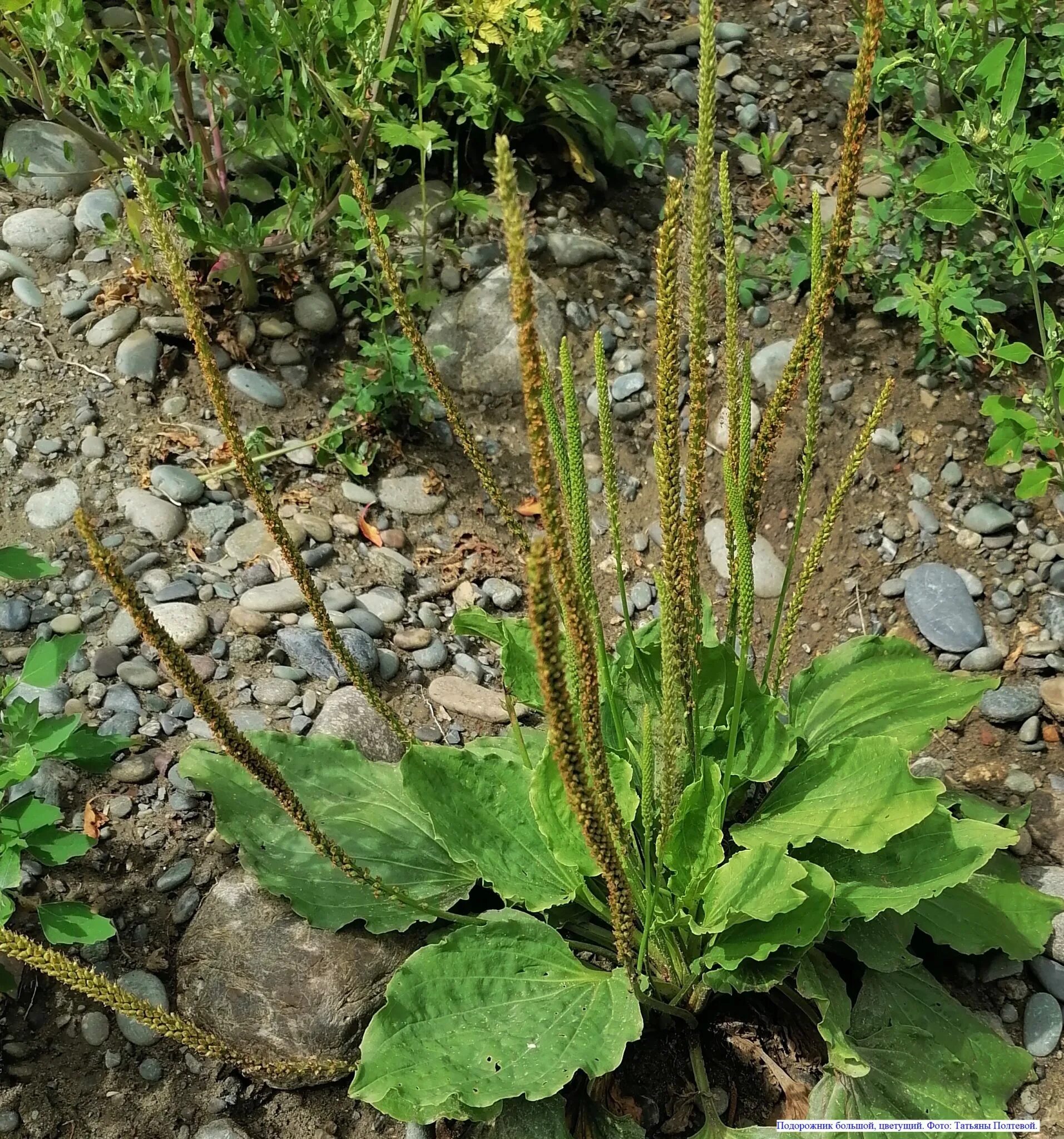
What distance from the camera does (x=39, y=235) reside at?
4160 mm

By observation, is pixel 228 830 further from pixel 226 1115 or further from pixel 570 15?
pixel 570 15

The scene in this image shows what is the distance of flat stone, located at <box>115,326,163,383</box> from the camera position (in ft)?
12.7

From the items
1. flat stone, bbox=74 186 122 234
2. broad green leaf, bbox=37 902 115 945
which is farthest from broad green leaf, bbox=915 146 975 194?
flat stone, bbox=74 186 122 234

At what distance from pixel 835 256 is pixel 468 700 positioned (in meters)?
1.97

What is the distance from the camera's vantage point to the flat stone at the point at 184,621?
320 centimetres

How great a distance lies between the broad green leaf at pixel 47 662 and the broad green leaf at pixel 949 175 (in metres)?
2.53

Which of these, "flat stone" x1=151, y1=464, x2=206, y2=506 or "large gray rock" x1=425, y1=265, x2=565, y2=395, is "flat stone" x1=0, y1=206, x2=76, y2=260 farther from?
"large gray rock" x1=425, y1=265, x2=565, y2=395

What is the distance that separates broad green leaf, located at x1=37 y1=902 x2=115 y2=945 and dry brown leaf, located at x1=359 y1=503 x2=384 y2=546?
1790 millimetres

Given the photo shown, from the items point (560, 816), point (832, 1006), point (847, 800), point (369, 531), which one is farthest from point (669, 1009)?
point (369, 531)

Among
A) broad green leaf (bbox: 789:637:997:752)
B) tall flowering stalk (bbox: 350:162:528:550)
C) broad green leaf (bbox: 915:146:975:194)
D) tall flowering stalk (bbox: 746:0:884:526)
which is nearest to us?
tall flowering stalk (bbox: 746:0:884:526)

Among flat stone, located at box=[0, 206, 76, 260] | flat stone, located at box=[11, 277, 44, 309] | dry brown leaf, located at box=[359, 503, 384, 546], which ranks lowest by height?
dry brown leaf, located at box=[359, 503, 384, 546]

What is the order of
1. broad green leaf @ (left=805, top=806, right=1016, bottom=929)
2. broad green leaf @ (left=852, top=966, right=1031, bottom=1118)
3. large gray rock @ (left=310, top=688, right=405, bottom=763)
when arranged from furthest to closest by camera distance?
large gray rock @ (left=310, top=688, right=405, bottom=763)
broad green leaf @ (left=852, top=966, right=1031, bottom=1118)
broad green leaf @ (left=805, top=806, right=1016, bottom=929)

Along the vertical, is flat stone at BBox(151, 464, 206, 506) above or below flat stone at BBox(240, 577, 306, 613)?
above

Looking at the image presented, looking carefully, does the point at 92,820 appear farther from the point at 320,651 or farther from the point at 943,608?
the point at 943,608
